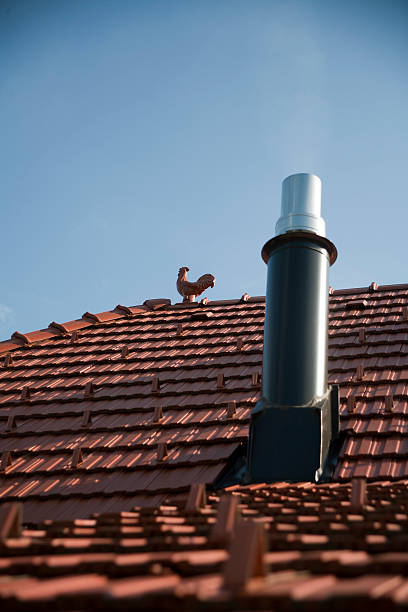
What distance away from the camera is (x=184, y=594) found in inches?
50.3

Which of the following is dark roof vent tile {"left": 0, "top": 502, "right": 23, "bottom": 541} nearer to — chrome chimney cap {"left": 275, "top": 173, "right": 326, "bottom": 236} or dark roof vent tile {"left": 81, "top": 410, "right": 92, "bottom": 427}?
dark roof vent tile {"left": 81, "top": 410, "right": 92, "bottom": 427}

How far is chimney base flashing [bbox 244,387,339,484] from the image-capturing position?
13.5 ft

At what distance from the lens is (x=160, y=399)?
562 centimetres

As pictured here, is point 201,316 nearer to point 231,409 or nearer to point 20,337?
point 20,337

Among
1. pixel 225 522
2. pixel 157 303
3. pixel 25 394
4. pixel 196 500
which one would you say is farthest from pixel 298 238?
pixel 157 303

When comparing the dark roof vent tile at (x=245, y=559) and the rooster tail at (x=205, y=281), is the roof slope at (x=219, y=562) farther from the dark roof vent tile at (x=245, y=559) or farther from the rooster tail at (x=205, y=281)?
the rooster tail at (x=205, y=281)

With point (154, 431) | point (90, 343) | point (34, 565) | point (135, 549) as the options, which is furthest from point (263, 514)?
point (90, 343)

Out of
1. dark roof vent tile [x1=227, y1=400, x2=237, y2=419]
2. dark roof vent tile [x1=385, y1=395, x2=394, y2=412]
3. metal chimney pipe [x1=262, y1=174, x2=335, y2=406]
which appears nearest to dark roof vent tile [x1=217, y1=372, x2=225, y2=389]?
dark roof vent tile [x1=227, y1=400, x2=237, y2=419]

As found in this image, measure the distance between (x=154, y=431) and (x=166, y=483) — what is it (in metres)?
0.82

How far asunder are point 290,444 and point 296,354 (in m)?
0.62

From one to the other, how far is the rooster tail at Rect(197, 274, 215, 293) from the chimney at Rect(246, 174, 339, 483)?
12.0 feet

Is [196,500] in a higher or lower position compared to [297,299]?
lower

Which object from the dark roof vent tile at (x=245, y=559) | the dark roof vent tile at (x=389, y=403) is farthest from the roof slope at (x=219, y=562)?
the dark roof vent tile at (x=389, y=403)

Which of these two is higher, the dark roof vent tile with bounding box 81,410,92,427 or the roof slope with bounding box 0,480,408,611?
the dark roof vent tile with bounding box 81,410,92,427
